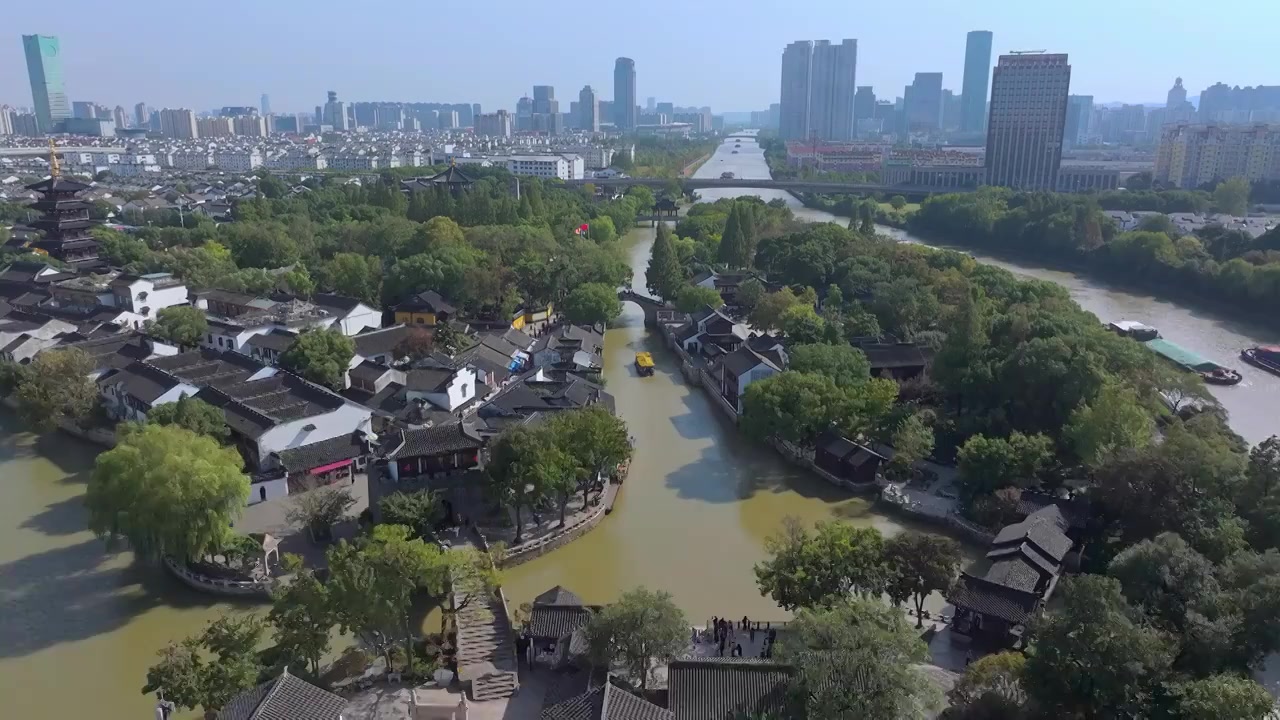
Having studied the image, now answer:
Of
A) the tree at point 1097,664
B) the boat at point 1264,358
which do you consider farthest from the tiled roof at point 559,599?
the boat at point 1264,358

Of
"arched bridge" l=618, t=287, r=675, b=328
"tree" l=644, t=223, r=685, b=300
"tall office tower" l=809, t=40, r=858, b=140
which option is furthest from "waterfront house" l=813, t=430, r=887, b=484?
"tall office tower" l=809, t=40, r=858, b=140

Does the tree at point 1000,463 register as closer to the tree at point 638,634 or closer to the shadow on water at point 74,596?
the tree at point 638,634

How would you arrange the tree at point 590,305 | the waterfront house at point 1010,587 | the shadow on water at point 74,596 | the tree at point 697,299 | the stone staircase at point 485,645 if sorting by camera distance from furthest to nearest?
1. the tree at point 697,299
2. the tree at point 590,305
3. the shadow on water at point 74,596
4. the waterfront house at point 1010,587
5. the stone staircase at point 485,645

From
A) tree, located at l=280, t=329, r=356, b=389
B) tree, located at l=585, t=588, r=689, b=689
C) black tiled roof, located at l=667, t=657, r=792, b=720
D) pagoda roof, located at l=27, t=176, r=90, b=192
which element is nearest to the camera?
black tiled roof, located at l=667, t=657, r=792, b=720

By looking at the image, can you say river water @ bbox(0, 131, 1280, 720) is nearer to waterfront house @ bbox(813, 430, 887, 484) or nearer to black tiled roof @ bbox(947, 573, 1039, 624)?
waterfront house @ bbox(813, 430, 887, 484)

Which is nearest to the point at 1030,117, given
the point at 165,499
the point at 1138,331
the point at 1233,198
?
→ the point at 1233,198

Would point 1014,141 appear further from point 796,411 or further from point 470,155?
point 796,411

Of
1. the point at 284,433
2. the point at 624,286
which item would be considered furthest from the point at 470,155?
the point at 284,433
